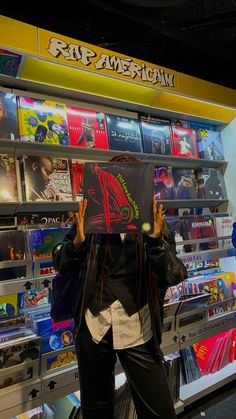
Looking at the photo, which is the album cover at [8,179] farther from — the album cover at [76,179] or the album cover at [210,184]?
the album cover at [210,184]

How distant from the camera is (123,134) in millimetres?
2477

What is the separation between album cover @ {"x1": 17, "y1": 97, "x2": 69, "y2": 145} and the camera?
205 cm

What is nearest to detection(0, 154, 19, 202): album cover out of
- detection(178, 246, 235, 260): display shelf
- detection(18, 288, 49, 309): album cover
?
detection(18, 288, 49, 309): album cover

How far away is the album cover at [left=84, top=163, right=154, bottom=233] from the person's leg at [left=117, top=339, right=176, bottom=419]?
0.54m

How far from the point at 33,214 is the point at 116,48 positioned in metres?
1.94

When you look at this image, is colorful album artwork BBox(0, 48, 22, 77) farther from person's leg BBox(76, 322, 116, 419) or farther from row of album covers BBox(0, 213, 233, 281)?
person's leg BBox(76, 322, 116, 419)

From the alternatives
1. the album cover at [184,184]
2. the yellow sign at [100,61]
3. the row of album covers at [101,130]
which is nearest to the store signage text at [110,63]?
the yellow sign at [100,61]

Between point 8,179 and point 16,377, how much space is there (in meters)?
1.09

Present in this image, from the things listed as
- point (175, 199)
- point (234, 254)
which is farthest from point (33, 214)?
point (234, 254)

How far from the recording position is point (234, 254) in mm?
2775

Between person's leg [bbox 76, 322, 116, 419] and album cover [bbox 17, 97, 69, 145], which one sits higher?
album cover [bbox 17, 97, 69, 145]

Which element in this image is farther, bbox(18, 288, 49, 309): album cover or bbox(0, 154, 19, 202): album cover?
bbox(18, 288, 49, 309): album cover

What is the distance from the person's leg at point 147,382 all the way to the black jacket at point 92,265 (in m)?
0.08

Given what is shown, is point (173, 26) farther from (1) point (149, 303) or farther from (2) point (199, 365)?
(2) point (199, 365)
